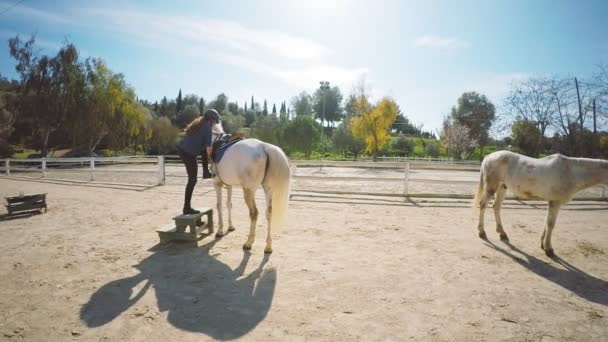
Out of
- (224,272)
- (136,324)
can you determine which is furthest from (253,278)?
(136,324)

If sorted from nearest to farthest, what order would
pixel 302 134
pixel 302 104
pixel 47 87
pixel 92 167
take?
pixel 92 167 → pixel 47 87 → pixel 302 134 → pixel 302 104

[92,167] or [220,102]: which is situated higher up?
[220,102]

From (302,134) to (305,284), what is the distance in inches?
1370

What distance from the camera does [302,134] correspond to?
3753 cm

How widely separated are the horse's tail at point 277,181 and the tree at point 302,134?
33.3 metres

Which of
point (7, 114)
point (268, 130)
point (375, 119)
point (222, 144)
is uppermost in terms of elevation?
point (375, 119)

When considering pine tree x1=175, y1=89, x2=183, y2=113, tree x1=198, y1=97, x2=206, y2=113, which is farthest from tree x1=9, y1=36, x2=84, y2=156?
pine tree x1=175, y1=89, x2=183, y2=113

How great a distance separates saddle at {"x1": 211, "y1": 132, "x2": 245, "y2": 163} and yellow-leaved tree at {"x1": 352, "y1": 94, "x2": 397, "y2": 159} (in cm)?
3038

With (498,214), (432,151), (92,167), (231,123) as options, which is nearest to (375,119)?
(432,151)

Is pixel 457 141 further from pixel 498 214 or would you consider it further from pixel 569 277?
pixel 569 277

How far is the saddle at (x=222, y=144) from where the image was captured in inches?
185

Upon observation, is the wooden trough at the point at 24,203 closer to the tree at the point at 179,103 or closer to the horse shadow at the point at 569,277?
the horse shadow at the point at 569,277

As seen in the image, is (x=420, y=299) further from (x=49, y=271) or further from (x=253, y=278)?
(x=49, y=271)

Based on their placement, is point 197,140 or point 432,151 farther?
point 432,151
